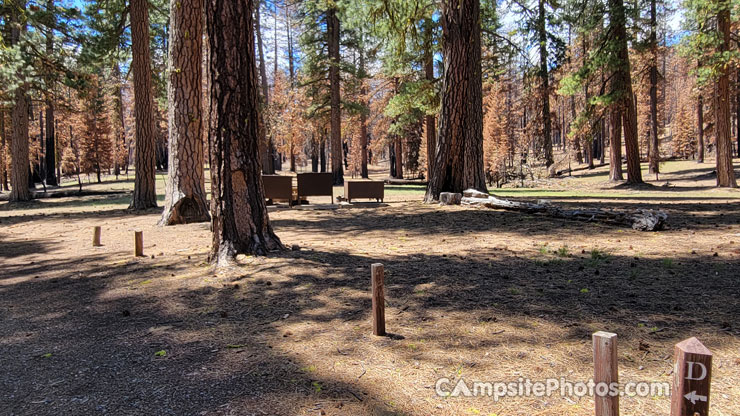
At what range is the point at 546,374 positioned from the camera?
9.95 ft

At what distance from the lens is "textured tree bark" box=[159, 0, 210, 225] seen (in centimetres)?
966

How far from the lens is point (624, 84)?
17297 millimetres

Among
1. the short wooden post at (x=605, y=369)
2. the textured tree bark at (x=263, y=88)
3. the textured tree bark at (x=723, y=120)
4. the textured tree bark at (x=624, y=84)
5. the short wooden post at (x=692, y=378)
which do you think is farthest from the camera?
the textured tree bark at (x=263, y=88)

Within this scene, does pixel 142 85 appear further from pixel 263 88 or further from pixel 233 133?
pixel 263 88

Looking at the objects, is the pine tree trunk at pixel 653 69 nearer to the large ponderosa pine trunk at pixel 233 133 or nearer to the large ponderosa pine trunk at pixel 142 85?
the large ponderosa pine trunk at pixel 233 133

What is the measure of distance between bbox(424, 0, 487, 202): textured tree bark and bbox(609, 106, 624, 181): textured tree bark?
10.9 metres

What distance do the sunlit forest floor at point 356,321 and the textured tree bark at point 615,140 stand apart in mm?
13124

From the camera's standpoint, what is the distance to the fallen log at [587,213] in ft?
25.9

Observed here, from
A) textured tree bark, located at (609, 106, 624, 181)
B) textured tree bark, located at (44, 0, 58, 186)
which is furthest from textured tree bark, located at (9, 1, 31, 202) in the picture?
textured tree bark, located at (609, 106, 624, 181)

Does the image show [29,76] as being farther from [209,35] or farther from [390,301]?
[390,301]

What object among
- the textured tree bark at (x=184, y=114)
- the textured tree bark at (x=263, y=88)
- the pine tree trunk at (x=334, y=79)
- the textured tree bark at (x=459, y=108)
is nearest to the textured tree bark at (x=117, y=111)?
the textured tree bark at (x=263, y=88)

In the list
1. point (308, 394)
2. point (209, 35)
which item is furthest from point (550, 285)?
point (209, 35)

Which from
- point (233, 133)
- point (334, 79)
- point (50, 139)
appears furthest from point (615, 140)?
point (50, 139)

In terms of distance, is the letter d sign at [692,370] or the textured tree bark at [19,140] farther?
the textured tree bark at [19,140]
